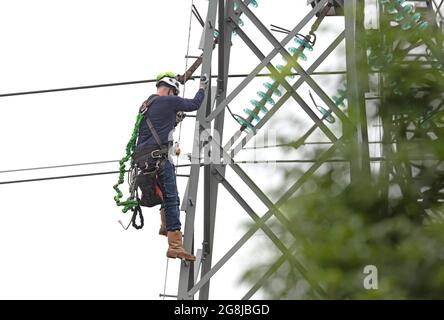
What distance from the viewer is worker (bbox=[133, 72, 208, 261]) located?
37.9 feet

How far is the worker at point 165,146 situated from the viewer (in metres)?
11.5

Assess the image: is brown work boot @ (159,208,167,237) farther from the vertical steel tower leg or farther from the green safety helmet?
the green safety helmet

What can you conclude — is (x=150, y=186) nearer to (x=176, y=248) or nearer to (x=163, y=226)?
(x=163, y=226)

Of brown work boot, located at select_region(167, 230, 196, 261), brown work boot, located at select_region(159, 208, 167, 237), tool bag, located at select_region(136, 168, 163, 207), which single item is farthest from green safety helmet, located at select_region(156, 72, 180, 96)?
brown work boot, located at select_region(167, 230, 196, 261)

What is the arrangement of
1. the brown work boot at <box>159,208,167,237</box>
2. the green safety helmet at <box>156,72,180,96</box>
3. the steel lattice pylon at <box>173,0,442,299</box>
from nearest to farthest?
the steel lattice pylon at <box>173,0,442,299</box> → the green safety helmet at <box>156,72,180,96</box> → the brown work boot at <box>159,208,167,237</box>

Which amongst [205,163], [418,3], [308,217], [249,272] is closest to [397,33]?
[308,217]

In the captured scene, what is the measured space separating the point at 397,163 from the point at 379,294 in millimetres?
611

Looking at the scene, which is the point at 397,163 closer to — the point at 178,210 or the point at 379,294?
the point at 379,294

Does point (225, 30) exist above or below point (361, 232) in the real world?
above

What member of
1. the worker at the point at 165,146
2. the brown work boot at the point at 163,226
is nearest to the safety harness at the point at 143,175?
the worker at the point at 165,146

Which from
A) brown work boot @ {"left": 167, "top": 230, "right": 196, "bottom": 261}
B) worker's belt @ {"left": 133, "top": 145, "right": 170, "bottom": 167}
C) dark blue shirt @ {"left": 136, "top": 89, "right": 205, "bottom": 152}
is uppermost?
dark blue shirt @ {"left": 136, "top": 89, "right": 205, "bottom": 152}

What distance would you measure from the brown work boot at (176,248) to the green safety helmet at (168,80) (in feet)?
5.05

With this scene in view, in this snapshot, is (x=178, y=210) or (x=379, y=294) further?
(x=178, y=210)
